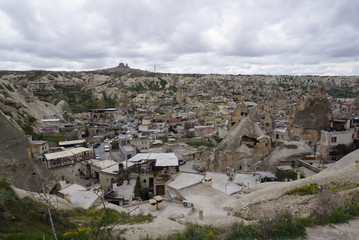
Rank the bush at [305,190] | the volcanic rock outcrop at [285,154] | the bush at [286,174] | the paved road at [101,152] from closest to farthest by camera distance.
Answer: the bush at [305,190], the bush at [286,174], the volcanic rock outcrop at [285,154], the paved road at [101,152]

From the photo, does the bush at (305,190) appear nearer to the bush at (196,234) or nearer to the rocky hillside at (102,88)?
the bush at (196,234)

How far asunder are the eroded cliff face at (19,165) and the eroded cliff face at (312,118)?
26.8 m

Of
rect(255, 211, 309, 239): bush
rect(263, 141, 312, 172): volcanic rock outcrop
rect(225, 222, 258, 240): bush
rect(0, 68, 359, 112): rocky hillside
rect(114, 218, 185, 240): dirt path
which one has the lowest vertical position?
rect(263, 141, 312, 172): volcanic rock outcrop

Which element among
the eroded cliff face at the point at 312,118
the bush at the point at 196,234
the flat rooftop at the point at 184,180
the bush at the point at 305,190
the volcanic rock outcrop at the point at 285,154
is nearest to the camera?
the bush at the point at 196,234

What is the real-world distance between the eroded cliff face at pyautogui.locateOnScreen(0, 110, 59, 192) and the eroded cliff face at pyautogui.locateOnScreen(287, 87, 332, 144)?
26803 millimetres

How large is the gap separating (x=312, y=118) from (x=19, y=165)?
29867 millimetres

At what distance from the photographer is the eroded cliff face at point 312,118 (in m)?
26.2

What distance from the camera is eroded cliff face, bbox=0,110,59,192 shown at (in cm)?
1577

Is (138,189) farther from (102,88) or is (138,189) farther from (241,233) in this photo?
(102,88)

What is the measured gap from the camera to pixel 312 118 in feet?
87.7

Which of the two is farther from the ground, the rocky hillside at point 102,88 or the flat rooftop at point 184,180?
the rocky hillside at point 102,88

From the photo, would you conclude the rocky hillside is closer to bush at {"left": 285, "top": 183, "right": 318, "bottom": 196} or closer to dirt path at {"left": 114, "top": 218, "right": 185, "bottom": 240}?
dirt path at {"left": 114, "top": 218, "right": 185, "bottom": 240}

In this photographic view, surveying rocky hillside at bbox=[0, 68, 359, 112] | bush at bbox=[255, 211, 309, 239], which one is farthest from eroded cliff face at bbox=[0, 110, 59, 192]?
rocky hillside at bbox=[0, 68, 359, 112]

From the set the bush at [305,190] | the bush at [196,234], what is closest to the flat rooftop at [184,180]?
the bush at [305,190]
